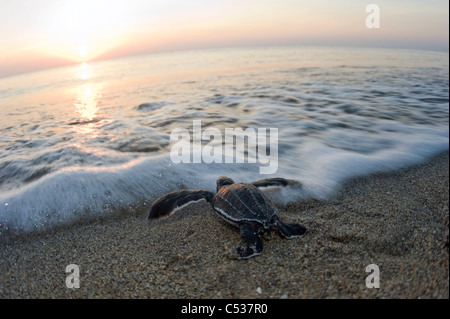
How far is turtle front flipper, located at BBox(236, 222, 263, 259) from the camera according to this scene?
77.8 inches

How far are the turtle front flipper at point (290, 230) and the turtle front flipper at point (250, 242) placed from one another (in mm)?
169

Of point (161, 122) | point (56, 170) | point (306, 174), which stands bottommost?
point (306, 174)

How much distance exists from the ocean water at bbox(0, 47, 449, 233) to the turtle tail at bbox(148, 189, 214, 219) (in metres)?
0.38

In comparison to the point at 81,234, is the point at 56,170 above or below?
above

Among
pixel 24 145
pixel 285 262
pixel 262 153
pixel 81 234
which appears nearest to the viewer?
pixel 285 262

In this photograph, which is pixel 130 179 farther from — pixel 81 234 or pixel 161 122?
pixel 161 122

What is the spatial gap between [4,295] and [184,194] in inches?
58.0

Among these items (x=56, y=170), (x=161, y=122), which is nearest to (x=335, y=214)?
(x=56, y=170)

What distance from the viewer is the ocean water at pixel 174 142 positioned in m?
2.96

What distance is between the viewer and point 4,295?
1779 mm

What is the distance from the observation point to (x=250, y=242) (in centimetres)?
205

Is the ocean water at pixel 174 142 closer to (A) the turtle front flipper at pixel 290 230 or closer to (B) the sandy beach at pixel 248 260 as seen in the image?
(B) the sandy beach at pixel 248 260

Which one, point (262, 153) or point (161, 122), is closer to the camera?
point (262, 153)

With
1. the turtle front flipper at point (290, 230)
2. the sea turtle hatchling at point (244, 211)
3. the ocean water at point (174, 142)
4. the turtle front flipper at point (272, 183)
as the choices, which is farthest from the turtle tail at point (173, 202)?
the turtle front flipper at point (290, 230)
